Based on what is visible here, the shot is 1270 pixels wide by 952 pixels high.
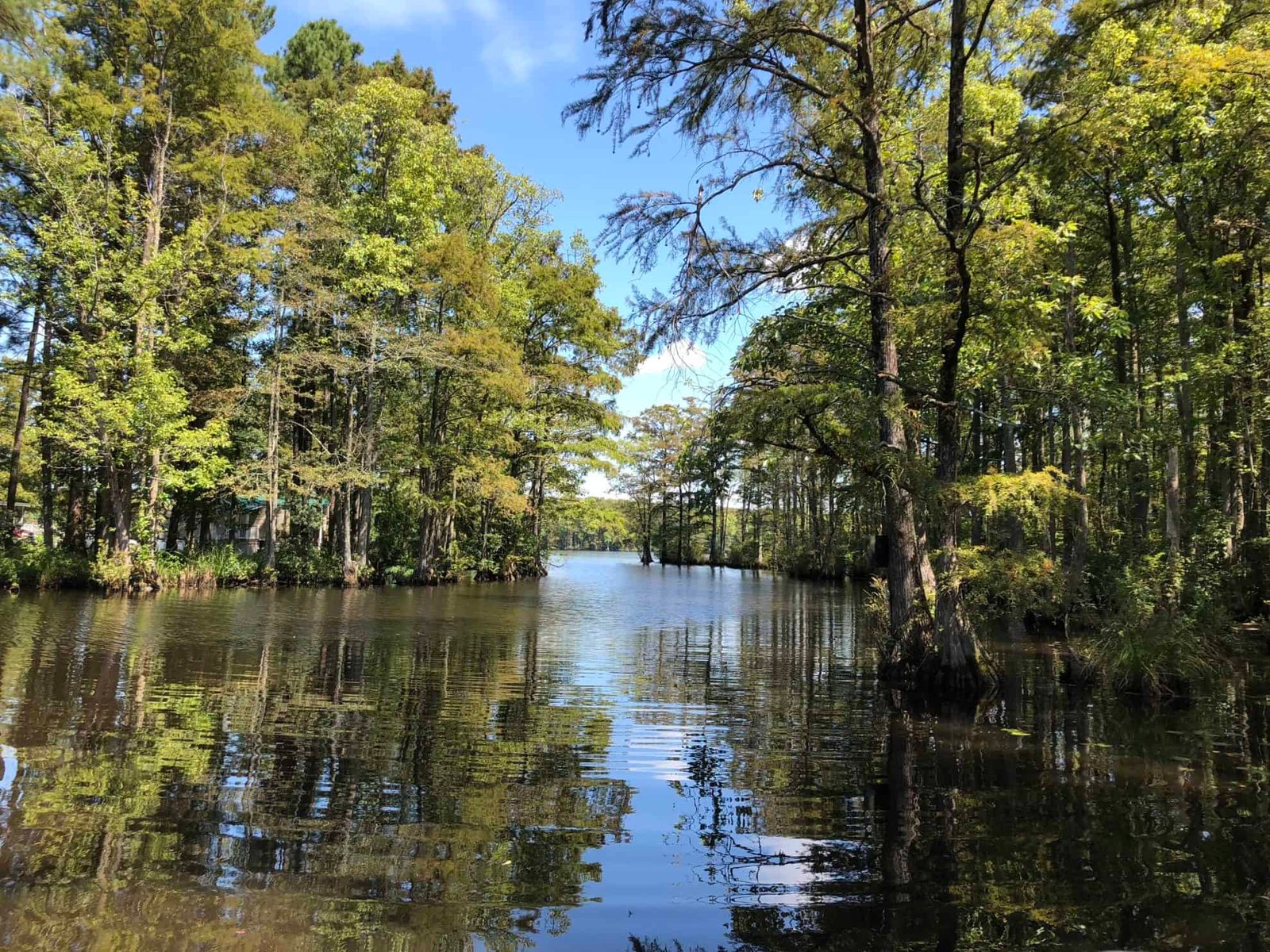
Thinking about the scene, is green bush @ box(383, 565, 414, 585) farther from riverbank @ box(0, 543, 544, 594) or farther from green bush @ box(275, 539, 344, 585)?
green bush @ box(275, 539, 344, 585)

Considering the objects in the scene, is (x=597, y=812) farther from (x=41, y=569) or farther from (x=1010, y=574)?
(x=41, y=569)

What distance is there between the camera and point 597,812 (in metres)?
4.73

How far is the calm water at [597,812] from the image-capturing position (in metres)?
3.16

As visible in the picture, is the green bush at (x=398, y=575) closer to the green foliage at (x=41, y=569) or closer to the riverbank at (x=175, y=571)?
the riverbank at (x=175, y=571)

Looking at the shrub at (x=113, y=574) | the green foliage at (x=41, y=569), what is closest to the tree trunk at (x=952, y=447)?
the shrub at (x=113, y=574)

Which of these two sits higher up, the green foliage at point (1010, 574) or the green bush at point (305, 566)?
the green foliage at point (1010, 574)

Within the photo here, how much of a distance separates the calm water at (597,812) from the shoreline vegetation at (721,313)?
9.68 feet

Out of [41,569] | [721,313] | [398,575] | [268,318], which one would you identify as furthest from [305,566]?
[721,313]

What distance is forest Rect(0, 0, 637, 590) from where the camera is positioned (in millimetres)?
17859

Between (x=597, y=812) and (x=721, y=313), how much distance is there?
20.8 ft

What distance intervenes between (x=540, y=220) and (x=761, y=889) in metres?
32.5

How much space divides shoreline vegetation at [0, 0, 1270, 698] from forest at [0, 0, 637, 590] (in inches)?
6.0

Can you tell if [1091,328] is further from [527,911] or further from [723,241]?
[527,911]

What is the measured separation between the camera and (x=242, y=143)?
2166 centimetres
